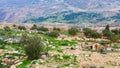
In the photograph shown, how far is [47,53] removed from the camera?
34812mm

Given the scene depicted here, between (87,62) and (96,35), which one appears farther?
(96,35)

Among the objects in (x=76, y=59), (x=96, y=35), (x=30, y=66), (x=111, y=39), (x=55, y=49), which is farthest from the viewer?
(x=96, y=35)

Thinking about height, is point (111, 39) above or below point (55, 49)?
below

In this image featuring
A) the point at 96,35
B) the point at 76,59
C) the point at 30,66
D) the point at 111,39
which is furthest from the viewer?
the point at 96,35

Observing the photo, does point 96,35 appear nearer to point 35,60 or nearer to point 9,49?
point 9,49

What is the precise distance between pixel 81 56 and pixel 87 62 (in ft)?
7.82

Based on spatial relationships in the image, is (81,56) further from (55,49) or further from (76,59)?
(55,49)

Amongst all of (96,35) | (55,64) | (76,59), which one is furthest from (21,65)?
(96,35)

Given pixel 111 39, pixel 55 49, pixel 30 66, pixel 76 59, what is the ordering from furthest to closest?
pixel 111 39, pixel 55 49, pixel 76 59, pixel 30 66

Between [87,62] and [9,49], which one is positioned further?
[9,49]

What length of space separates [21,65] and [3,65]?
195cm

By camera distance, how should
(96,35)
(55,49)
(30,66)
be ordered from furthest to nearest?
(96,35) → (55,49) → (30,66)

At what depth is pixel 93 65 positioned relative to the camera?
31188 mm

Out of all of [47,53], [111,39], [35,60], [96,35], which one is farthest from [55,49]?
[96,35]
